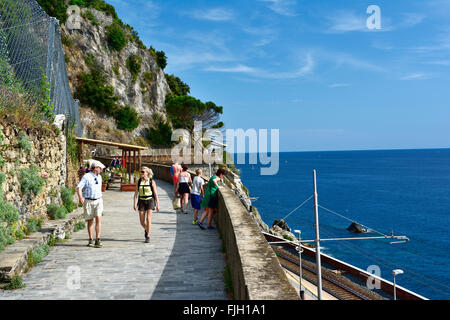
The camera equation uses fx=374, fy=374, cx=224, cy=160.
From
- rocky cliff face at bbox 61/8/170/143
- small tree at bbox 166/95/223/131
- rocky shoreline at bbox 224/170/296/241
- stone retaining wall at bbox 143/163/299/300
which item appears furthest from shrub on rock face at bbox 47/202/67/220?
small tree at bbox 166/95/223/131

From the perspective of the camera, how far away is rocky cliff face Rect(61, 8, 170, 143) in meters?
54.4

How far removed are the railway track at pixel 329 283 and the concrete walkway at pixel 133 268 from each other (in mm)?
15977

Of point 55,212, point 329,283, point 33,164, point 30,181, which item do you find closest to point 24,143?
point 30,181

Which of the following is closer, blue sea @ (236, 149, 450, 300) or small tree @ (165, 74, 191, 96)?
blue sea @ (236, 149, 450, 300)

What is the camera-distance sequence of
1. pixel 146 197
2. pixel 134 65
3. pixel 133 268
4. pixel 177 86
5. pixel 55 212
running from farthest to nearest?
pixel 177 86, pixel 134 65, pixel 55 212, pixel 146 197, pixel 133 268

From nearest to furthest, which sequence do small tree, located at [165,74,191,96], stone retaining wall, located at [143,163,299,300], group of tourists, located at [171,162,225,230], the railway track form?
stone retaining wall, located at [143,163,299,300]
group of tourists, located at [171,162,225,230]
the railway track
small tree, located at [165,74,191,96]

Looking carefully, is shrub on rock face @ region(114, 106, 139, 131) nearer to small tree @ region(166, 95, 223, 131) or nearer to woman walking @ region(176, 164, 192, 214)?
small tree @ region(166, 95, 223, 131)

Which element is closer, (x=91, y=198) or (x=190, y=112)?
(x=91, y=198)

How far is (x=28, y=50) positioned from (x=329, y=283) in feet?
69.6

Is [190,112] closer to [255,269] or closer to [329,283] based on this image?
[329,283]

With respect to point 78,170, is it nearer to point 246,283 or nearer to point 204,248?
point 204,248

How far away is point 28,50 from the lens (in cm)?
1023

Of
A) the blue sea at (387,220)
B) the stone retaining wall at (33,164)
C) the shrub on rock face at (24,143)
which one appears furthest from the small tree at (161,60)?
the shrub on rock face at (24,143)

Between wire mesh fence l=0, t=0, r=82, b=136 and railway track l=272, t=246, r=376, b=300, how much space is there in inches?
689
